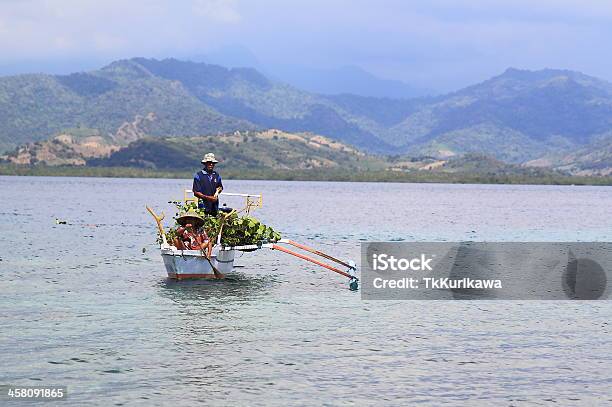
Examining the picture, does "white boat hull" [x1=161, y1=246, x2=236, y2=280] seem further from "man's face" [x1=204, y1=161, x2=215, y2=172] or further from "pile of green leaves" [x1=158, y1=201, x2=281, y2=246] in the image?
"man's face" [x1=204, y1=161, x2=215, y2=172]

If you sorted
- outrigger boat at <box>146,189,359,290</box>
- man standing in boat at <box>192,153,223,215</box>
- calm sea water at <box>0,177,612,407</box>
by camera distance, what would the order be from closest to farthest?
1. calm sea water at <box>0,177,612,407</box>
2. man standing in boat at <box>192,153,223,215</box>
3. outrigger boat at <box>146,189,359,290</box>

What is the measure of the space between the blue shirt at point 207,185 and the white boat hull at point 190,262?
2.21 m

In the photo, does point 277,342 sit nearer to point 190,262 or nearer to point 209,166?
point 190,262

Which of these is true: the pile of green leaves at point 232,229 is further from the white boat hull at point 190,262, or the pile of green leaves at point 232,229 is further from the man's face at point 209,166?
the man's face at point 209,166

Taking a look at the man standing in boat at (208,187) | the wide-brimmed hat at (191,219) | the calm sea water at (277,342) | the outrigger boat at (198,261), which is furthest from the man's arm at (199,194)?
the calm sea water at (277,342)

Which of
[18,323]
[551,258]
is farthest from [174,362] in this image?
[551,258]

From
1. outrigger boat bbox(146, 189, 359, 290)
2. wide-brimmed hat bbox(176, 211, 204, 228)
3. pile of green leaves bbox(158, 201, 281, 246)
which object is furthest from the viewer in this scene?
pile of green leaves bbox(158, 201, 281, 246)

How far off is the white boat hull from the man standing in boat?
2190 mm

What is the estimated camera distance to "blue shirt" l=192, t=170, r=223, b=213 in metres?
44.2

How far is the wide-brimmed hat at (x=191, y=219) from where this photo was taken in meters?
43.4

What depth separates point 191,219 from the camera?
43594 millimetres

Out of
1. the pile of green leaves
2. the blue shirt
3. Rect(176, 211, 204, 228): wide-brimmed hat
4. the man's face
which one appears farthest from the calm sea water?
the man's face

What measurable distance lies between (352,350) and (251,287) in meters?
15.6

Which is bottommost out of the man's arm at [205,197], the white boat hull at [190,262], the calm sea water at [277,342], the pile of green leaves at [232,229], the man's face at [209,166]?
the calm sea water at [277,342]
